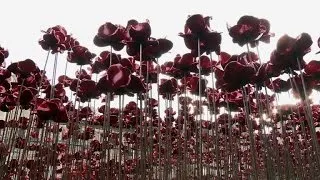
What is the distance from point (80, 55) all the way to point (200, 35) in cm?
129

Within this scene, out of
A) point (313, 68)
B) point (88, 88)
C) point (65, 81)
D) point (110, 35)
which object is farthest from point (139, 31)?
point (65, 81)

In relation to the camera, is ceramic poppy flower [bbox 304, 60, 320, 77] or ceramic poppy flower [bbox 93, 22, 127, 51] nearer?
ceramic poppy flower [bbox 304, 60, 320, 77]

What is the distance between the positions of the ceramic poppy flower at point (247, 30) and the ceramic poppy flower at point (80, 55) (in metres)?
1.46

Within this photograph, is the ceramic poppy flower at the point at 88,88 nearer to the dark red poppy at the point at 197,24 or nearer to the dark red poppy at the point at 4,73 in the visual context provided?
the dark red poppy at the point at 4,73

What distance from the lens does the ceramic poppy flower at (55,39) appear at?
123 inches

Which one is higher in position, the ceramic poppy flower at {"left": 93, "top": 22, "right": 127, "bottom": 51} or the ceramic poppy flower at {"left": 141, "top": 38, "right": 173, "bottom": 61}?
the ceramic poppy flower at {"left": 93, "top": 22, "right": 127, "bottom": 51}

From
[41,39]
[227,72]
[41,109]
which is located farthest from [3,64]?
[227,72]

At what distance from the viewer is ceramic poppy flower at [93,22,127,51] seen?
256 cm

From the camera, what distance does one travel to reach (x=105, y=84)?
236 cm

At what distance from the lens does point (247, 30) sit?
2.30m

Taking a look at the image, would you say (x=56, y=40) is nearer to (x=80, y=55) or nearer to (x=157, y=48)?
(x=80, y=55)

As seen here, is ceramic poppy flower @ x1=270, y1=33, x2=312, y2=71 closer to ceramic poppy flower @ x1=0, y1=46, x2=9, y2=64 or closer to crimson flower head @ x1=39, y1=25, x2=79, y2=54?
crimson flower head @ x1=39, y1=25, x2=79, y2=54

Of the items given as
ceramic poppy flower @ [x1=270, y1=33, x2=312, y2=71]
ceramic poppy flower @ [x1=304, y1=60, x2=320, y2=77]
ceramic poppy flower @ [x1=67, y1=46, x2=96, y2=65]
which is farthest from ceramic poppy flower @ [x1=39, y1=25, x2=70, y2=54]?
ceramic poppy flower @ [x1=304, y1=60, x2=320, y2=77]

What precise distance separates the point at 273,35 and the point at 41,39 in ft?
7.00
